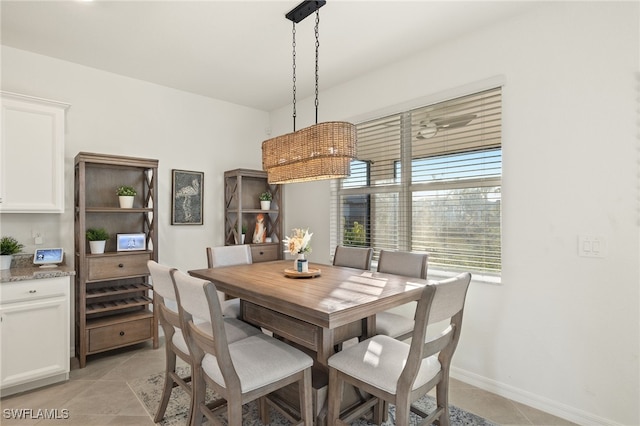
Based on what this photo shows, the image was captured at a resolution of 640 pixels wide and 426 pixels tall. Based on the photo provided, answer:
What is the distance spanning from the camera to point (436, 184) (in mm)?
3053

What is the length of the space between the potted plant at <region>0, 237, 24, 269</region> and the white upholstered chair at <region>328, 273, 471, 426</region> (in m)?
2.89

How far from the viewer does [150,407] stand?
2.37m

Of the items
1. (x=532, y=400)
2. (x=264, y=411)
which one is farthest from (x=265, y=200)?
(x=532, y=400)

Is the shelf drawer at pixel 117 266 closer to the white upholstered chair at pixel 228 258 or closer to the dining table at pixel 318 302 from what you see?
the white upholstered chair at pixel 228 258

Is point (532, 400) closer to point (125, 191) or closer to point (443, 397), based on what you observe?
Result: point (443, 397)

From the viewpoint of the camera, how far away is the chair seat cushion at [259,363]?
1.67 meters

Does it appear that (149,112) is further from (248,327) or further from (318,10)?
(248,327)

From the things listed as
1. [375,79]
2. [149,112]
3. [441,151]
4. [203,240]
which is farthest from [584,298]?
[149,112]

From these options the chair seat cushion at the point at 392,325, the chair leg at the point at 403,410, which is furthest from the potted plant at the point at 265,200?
the chair leg at the point at 403,410

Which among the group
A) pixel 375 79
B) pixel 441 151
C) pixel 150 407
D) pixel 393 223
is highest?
pixel 375 79

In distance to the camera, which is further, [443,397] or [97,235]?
[97,235]

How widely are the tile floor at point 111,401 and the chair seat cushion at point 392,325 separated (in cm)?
63

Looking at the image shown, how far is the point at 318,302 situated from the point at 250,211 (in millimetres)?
2596

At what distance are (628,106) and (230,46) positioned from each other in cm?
291
